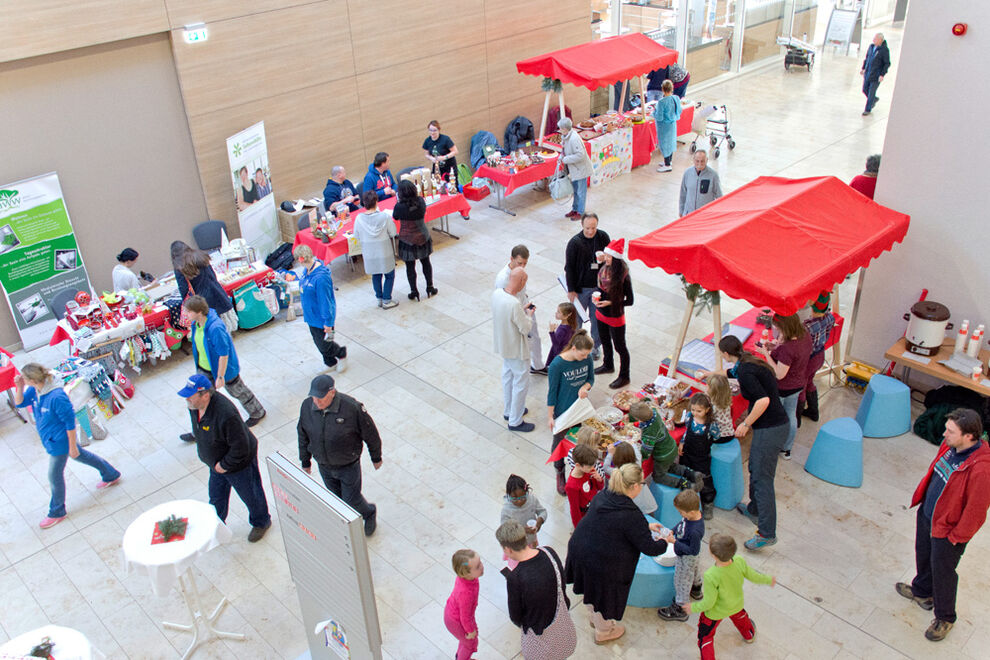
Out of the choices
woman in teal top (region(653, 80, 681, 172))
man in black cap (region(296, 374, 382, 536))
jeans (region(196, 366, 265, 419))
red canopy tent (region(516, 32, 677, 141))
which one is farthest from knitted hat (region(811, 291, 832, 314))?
woman in teal top (region(653, 80, 681, 172))

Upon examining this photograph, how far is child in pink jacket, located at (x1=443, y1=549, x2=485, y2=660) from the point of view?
446cm

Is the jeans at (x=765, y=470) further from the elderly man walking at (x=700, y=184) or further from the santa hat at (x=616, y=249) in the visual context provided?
the elderly man walking at (x=700, y=184)

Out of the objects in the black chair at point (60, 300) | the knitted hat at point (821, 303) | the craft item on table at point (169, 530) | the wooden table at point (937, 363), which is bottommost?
the black chair at point (60, 300)

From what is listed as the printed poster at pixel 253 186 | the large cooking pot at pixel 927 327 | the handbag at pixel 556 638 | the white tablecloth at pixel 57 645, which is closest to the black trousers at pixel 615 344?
the large cooking pot at pixel 927 327

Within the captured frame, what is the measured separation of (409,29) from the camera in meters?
12.0

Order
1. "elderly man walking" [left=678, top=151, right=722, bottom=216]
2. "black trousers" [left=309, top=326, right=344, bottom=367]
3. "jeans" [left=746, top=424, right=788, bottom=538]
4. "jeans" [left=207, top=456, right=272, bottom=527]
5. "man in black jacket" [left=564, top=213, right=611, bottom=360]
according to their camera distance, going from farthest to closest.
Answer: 1. "elderly man walking" [left=678, top=151, right=722, bottom=216]
2. "black trousers" [left=309, top=326, right=344, bottom=367]
3. "man in black jacket" [left=564, top=213, right=611, bottom=360]
4. "jeans" [left=207, top=456, right=272, bottom=527]
5. "jeans" [left=746, top=424, right=788, bottom=538]

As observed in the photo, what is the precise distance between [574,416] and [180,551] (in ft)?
9.77

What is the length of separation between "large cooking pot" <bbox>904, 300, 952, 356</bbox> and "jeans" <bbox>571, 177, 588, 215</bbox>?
5454 millimetres

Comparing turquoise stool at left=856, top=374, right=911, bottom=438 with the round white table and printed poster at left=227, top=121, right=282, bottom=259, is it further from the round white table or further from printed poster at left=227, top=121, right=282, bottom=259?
printed poster at left=227, top=121, right=282, bottom=259

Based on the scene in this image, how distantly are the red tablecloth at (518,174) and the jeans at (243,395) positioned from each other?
551 centimetres

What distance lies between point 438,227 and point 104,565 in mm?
6861

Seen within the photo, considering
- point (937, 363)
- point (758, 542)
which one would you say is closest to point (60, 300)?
point (758, 542)

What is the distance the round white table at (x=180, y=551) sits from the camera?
5.23 meters

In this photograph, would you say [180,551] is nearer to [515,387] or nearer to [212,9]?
[515,387]
